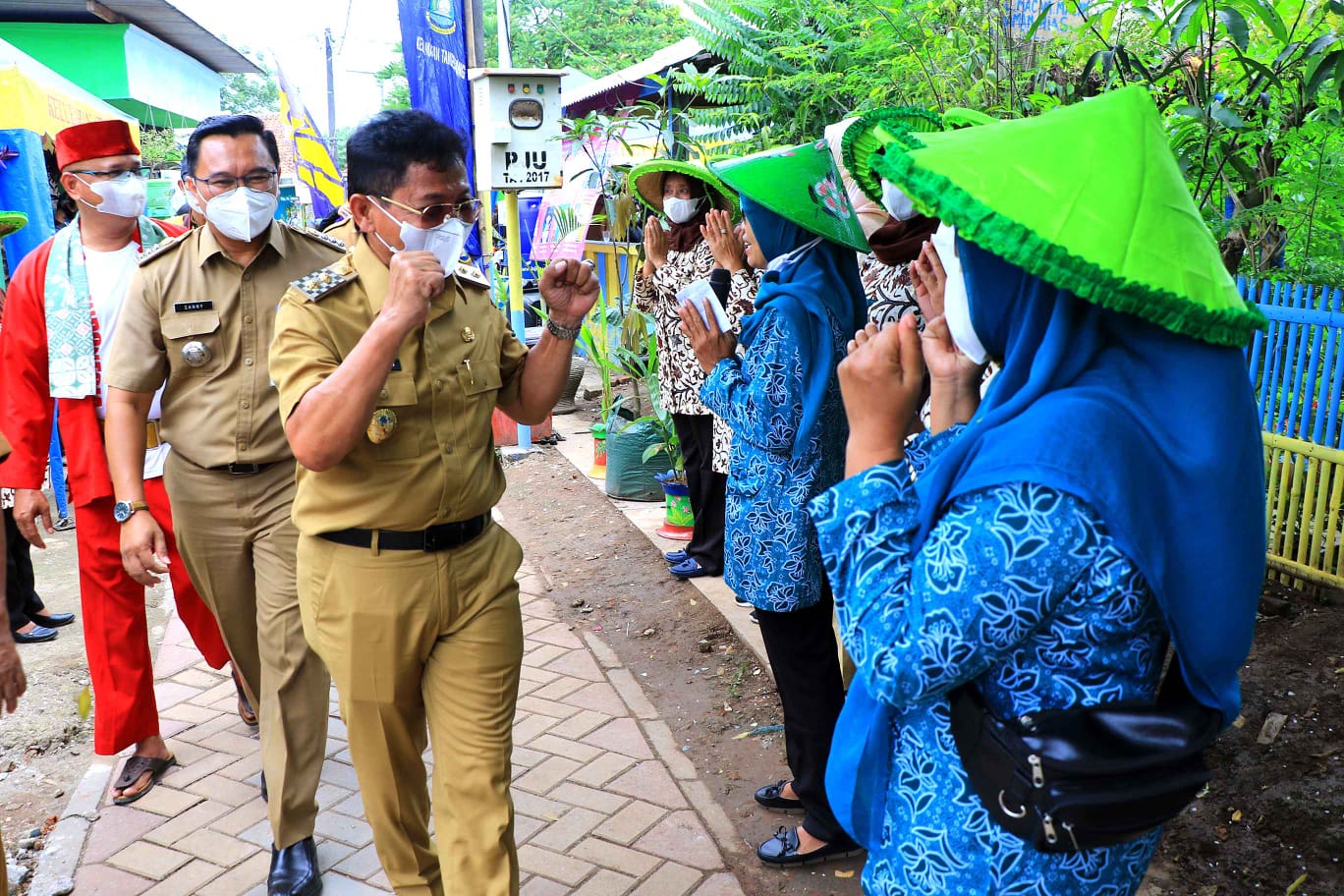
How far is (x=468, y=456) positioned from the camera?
2643 millimetres

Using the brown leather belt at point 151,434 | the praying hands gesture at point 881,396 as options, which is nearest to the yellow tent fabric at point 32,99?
the brown leather belt at point 151,434

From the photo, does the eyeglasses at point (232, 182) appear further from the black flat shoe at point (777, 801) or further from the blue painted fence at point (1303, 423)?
the blue painted fence at point (1303, 423)

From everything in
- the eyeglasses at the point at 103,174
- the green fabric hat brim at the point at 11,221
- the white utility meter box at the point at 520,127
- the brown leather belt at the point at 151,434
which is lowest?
the brown leather belt at the point at 151,434

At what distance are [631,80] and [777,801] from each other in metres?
6.13

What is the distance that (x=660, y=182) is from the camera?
18.7ft

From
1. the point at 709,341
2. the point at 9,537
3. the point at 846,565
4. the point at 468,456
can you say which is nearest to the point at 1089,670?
the point at 846,565

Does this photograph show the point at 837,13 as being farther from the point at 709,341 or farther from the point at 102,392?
the point at 102,392

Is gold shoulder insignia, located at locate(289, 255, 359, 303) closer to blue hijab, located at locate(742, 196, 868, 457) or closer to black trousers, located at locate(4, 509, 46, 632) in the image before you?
blue hijab, located at locate(742, 196, 868, 457)

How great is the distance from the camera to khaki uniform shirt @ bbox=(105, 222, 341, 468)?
10.9ft

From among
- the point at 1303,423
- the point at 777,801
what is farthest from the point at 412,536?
the point at 1303,423

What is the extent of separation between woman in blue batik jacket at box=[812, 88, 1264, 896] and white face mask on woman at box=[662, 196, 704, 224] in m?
4.00

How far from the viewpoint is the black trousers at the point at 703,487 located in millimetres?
5879

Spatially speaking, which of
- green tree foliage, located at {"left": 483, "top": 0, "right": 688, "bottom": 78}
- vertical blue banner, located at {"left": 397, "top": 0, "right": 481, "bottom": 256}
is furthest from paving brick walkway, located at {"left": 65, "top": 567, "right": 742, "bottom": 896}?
green tree foliage, located at {"left": 483, "top": 0, "right": 688, "bottom": 78}

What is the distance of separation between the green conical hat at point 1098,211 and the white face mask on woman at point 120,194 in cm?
342
